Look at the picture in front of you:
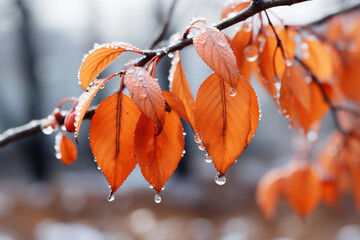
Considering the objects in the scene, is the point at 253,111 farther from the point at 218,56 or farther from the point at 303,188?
the point at 303,188

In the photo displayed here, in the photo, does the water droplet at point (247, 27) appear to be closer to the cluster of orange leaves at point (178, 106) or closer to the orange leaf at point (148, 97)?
the cluster of orange leaves at point (178, 106)

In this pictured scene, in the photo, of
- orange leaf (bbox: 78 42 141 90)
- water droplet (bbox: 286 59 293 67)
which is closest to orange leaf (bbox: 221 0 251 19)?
water droplet (bbox: 286 59 293 67)

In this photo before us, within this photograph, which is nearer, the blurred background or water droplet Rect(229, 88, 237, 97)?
water droplet Rect(229, 88, 237, 97)

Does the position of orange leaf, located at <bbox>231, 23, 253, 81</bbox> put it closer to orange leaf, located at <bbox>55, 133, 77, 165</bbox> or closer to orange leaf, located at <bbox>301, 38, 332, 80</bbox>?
orange leaf, located at <bbox>301, 38, 332, 80</bbox>

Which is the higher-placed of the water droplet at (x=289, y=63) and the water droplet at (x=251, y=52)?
the water droplet at (x=251, y=52)

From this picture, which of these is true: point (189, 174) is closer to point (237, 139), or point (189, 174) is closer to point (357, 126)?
point (357, 126)

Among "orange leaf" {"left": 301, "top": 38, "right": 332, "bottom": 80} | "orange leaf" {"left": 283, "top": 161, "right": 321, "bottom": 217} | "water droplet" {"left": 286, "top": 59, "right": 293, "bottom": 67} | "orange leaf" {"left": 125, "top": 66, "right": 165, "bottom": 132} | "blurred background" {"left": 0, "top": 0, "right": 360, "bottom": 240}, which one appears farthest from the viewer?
"blurred background" {"left": 0, "top": 0, "right": 360, "bottom": 240}

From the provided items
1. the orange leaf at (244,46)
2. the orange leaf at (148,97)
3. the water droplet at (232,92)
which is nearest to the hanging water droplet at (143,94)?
the orange leaf at (148,97)
